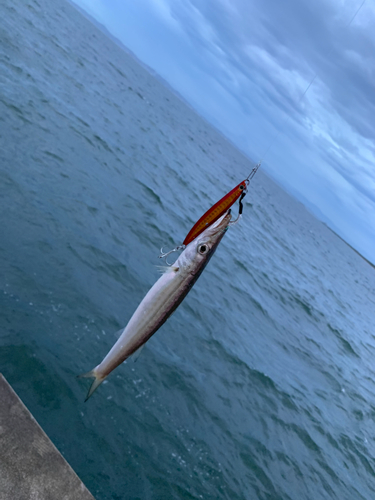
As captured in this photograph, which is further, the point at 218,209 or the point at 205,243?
the point at 218,209

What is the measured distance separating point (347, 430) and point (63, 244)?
11602 mm

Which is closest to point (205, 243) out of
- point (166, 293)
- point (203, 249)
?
point (203, 249)

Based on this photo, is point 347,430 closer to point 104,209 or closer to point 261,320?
point 261,320

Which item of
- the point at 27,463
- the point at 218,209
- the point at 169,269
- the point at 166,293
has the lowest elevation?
the point at 27,463

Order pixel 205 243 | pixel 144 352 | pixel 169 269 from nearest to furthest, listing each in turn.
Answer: pixel 205 243
pixel 169 269
pixel 144 352

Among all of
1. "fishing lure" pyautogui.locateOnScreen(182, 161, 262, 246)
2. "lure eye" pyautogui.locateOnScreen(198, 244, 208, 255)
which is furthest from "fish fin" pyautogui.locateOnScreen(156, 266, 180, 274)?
"fishing lure" pyautogui.locateOnScreen(182, 161, 262, 246)

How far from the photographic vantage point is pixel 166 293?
383 cm

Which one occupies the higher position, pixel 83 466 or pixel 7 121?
pixel 7 121

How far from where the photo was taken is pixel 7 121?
15.4 meters

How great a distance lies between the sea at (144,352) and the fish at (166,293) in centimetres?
367

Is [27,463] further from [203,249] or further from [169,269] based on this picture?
[203,249]

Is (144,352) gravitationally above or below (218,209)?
below

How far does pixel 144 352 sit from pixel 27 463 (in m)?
6.32

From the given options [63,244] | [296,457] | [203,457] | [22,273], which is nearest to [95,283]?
[63,244]
